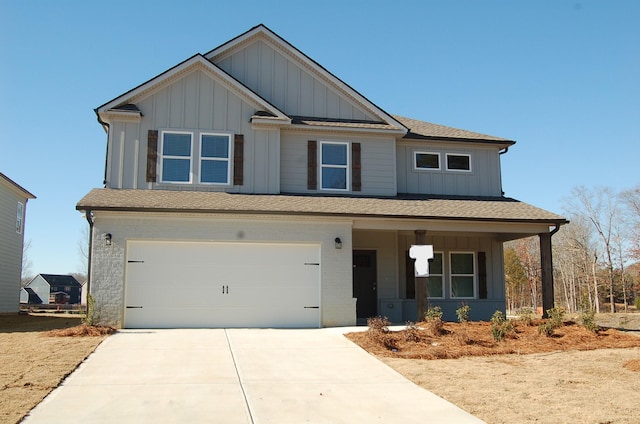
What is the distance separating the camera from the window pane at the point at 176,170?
17.0 metres

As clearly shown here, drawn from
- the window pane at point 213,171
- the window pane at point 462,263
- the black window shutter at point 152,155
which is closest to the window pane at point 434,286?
the window pane at point 462,263

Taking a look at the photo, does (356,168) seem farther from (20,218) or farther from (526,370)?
(20,218)

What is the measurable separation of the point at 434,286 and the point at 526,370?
383 inches

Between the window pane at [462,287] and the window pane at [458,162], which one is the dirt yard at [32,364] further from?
the window pane at [458,162]

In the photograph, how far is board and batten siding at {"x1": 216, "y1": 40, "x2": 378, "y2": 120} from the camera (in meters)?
18.8

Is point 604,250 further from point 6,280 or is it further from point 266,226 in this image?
point 6,280

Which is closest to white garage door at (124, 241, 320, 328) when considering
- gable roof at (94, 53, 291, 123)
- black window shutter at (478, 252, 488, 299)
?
gable roof at (94, 53, 291, 123)

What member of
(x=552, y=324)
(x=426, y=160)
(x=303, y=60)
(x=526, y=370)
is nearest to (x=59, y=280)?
(x=303, y=60)

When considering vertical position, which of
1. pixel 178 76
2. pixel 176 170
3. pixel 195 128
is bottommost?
pixel 176 170

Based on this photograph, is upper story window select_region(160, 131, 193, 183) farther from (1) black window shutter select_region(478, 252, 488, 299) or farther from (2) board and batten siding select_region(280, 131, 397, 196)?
(1) black window shutter select_region(478, 252, 488, 299)

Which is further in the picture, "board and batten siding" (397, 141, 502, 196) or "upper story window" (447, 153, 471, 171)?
"upper story window" (447, 153, 471, 171)

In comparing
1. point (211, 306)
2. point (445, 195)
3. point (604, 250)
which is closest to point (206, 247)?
point (211, 306)

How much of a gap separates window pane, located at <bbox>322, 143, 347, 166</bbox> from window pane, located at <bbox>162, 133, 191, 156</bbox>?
4199mm

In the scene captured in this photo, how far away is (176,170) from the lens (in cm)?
1703
